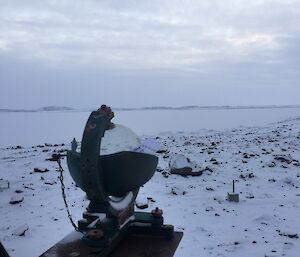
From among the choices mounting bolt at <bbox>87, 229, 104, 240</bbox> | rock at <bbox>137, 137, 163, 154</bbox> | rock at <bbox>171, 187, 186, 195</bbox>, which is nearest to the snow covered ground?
rock at <bbox>171, 187, 186, 195</bbox>

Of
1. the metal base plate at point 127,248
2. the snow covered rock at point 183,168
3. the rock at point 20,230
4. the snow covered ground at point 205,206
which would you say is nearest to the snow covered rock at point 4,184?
the snow covered ground at point 205,206

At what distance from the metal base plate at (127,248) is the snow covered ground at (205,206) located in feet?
10.0

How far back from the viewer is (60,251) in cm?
255

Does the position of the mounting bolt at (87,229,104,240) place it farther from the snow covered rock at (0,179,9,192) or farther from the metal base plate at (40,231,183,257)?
the snow covered rock at (0,179,9,192)

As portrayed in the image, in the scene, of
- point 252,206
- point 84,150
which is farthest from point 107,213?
point 252,206

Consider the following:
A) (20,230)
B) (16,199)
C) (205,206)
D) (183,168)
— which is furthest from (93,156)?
(183,168)

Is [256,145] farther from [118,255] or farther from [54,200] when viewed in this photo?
[118,255]

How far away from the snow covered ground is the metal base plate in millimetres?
3055

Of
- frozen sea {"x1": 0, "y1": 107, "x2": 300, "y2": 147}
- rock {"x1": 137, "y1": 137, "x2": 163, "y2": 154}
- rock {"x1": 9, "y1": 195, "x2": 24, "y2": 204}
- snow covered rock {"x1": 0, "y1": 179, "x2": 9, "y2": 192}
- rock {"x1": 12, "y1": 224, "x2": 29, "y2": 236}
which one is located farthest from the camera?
frozen sea {"x1": 0, "y1": 107, "x2": 300, "y2": 147}

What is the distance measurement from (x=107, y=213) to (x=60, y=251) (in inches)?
15.9

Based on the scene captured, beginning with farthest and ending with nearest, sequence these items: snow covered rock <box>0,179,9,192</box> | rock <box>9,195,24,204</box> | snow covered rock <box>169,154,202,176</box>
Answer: snow covered rock <box>169,154,202,176</box>, snow covered rock <box>0,179,9,192</box>, rock <box>9,195,24,204</box>

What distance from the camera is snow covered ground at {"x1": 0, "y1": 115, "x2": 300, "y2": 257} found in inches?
242

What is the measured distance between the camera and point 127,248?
9.02 feet

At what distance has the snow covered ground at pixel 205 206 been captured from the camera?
6145 mm
